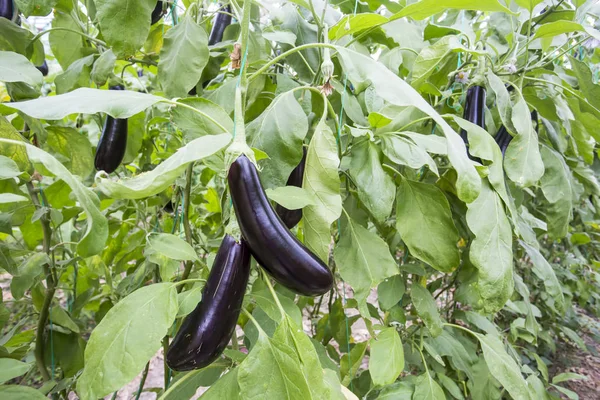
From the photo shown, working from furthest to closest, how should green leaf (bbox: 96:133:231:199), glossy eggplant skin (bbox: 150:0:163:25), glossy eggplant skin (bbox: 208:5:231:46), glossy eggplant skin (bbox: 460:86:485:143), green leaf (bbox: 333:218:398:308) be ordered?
1. glossy eggplant skin (bbox: 208:5:231:46)
2. glossy eggplant skin (bbox: 150:0:163:25)
3. glossy eggplant skin (bbox: 460:86:485:143)
4. green leaf (bbox: 333:218:398:308)
5. green leaf (bbox: 96:133:231:199)

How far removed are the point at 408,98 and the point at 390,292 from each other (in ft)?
1.54

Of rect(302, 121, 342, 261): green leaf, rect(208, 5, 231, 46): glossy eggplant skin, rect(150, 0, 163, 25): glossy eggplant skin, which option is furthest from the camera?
rect(208, 5, 231, 46): glossy eggplant skin

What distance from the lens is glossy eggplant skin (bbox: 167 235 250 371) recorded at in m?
0.45

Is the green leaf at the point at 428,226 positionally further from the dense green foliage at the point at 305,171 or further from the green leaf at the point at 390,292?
the green leaf at the point at 390,292

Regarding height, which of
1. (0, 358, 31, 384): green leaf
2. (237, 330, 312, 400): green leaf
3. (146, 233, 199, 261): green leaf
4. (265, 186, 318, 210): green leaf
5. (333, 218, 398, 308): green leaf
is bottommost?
(0, 358, 31, 384): green leaf

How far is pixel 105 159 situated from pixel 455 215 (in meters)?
0.78

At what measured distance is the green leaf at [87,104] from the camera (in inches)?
16.3

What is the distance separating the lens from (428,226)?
0.67 metres

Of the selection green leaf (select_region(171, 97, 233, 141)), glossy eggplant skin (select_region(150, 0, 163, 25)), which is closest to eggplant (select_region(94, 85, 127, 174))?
glossy eggplant skin (select_region(150, 0, 163, 25))

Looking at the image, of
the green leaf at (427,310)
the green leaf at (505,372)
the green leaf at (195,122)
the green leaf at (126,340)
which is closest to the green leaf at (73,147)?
the green leaf at (195,122)

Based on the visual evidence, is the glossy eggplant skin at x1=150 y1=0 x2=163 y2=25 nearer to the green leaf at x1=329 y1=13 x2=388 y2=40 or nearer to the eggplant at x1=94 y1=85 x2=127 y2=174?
the eggplant at x1=94 y1=85 x2=127 y2=174

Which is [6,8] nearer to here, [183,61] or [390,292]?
[183,61]

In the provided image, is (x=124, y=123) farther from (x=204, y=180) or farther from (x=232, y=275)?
(x=232, y=275)

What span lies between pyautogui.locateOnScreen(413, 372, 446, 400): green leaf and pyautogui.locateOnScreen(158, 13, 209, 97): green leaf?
2.32 feet
